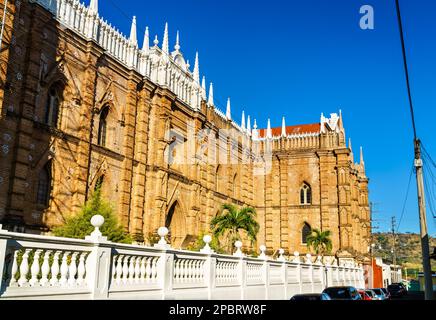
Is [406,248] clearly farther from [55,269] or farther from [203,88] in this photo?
[55,269]

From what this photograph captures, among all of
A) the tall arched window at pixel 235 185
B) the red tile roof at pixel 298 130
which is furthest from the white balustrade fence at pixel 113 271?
the red tile roof at pixel 298 130

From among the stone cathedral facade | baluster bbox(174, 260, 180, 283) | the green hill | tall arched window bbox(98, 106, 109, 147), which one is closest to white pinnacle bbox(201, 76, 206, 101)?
the stone cathedral facade

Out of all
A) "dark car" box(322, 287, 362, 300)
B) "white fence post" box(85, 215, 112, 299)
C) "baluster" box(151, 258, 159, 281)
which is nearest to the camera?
"white fence post" box(85, 215, 112, 299)

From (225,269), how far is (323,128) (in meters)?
31.7

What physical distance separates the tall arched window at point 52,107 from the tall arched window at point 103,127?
327cm

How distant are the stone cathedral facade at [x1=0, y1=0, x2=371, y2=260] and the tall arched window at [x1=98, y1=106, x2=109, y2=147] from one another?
63mm

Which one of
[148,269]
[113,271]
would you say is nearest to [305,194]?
[148,269]

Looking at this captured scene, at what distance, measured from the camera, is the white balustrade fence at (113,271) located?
24.8 feet

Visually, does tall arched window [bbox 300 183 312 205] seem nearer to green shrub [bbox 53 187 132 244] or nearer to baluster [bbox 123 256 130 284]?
green shrub [bbox 53 187 132 244]

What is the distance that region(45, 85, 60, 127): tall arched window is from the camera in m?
20.9

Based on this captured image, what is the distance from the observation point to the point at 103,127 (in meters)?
24.9

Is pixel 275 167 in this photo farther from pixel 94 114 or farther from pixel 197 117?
pixel 94 114

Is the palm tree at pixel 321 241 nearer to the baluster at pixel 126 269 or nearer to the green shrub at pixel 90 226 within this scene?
the green shrub at pixel 90 226
